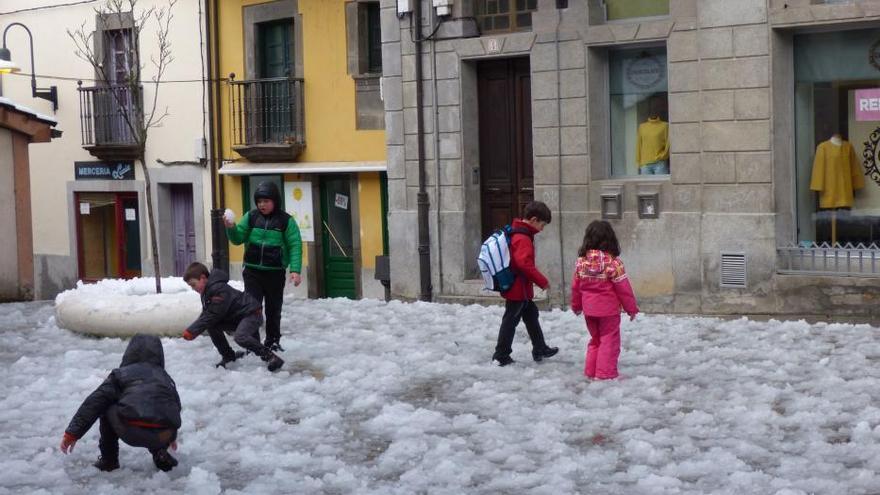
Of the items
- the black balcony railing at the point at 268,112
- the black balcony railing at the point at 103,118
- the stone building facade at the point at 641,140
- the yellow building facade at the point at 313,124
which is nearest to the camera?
the stone building facade at the point at 641,140

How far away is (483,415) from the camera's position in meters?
10.5

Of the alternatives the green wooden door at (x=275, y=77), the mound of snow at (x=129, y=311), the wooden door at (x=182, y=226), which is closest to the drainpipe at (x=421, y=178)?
the mound of snow at (x=129, y=311)

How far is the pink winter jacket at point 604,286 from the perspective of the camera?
453 inches

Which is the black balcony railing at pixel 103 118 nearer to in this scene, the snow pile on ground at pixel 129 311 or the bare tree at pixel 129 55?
the bare tree at pixel 129 55

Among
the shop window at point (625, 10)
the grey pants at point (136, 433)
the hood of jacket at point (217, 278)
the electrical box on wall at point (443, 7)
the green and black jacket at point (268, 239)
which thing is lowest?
Result: the grey pants at point (136, 433)

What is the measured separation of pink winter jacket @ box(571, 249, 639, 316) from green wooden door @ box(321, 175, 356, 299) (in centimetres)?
1061

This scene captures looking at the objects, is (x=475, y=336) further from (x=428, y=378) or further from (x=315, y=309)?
(x=315, y=309)

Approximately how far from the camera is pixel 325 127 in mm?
22062

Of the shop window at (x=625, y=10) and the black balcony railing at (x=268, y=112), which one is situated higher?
the shop window at (x=625, y=10)

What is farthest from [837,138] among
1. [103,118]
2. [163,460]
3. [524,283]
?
[103,118]

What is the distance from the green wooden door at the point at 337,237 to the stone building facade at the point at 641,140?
2975 mm

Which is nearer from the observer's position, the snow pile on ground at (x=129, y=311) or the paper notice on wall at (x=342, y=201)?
the snow pile on ground at (x=129, y=311)

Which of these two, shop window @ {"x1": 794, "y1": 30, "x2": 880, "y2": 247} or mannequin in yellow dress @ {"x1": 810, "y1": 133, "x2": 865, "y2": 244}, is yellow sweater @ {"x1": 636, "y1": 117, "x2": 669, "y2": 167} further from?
mannequin in yellow dress @ {"x1": 810, "y1": 133, "x2": 865, "y2": 244}

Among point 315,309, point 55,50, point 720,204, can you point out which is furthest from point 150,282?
point 55,50
